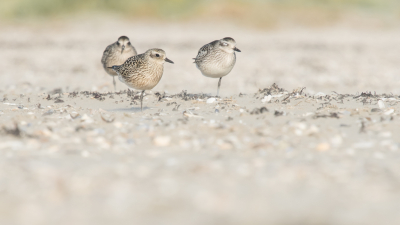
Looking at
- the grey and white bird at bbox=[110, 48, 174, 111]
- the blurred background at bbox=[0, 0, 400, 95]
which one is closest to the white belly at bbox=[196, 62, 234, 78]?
the grey and white bird at bbox=[110, 48, 174, 111]

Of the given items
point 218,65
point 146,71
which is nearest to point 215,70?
point 218,65

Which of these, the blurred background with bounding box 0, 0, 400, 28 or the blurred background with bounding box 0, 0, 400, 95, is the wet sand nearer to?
the blurred background with bounding box 0, 0, 400, 95

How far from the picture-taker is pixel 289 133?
730cm

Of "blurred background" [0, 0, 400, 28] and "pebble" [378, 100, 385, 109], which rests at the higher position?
"blurred background" [0, 0, 400, 28]

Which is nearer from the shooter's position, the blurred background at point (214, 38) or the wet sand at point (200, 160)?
the wet sand at point (200, 160)

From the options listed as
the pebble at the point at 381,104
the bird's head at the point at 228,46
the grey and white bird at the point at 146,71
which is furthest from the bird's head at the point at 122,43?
the pebble at the point at 381,104

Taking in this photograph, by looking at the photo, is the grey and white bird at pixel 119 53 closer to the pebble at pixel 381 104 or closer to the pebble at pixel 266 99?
the pebble at pixel 266 99

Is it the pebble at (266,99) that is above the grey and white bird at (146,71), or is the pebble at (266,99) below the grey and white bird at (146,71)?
below

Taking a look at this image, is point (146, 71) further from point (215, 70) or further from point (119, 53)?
point (119, 53)

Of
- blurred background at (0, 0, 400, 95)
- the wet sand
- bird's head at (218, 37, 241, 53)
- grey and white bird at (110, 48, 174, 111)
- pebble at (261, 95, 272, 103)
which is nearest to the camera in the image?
the wet sand

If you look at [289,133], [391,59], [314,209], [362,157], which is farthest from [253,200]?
[391,59]

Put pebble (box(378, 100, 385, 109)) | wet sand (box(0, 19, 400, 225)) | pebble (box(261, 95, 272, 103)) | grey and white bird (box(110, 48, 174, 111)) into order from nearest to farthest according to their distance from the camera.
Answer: wet sand (box(0, 19, 400, 225))
pebble (box(378, 100, 385, 109))
grey and white bird (box(110, 48, 174, 111))
pebble (box(261, 95, 272, 103))

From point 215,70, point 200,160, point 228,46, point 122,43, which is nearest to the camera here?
point 200,160

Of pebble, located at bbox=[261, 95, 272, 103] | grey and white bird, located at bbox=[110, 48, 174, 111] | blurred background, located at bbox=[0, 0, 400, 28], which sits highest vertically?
blurred background, located at bbox=[0, 0, 400, 28]
